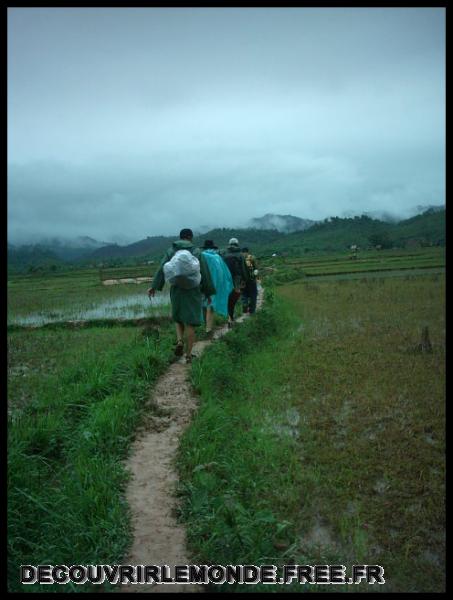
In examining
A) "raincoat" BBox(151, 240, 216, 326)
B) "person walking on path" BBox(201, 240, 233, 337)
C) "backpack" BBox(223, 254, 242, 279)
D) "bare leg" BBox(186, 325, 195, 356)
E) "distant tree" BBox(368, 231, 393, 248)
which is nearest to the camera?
"raincoat" BBox(151, 240, 216, 326)

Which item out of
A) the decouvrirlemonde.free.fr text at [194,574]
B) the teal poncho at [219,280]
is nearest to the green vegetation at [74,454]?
the decouvrirlemonde.free.fr text at [194,574]

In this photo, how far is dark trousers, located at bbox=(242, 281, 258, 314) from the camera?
11.0 meters

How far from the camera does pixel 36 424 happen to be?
189 inches

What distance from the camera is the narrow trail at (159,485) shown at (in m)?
2.91

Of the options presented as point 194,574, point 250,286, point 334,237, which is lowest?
point 194,574

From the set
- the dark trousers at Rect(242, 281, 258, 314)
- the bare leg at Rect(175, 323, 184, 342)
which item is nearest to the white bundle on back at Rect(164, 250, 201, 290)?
the bare leg at Rect(175, 323, 184, 342)

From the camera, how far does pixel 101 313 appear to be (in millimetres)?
15102

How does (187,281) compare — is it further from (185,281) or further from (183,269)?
(183,269)

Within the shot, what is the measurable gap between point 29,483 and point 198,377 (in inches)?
110

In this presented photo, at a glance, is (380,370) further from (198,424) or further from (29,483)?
(29,483)

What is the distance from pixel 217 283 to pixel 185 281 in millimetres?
2532

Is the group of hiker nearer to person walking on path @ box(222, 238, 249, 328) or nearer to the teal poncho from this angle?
the teal poncho

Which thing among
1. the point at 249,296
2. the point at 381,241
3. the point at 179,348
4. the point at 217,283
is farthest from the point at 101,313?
the point at 381,241

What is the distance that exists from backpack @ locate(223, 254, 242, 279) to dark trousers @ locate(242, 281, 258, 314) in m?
0.73
